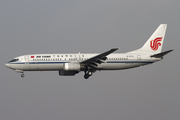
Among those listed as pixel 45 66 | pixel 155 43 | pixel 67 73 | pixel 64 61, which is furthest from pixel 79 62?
pixel 155 43

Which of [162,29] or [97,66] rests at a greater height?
[162,29]

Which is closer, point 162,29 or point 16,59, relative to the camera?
point 16,59

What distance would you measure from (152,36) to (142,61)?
20.3 ft

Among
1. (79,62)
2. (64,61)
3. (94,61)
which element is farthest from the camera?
(79,62)

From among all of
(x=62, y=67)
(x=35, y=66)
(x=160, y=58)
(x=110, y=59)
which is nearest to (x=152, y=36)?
(x=160, y=58)

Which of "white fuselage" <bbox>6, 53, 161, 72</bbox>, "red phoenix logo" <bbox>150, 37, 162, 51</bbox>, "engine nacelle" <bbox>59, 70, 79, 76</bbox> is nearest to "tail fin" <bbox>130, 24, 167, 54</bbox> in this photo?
"red phoenix logo" <bbox>150, 37, 162, 51</bbox>

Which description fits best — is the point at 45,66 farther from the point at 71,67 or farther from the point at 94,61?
the point at 94,61

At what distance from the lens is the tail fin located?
162ft

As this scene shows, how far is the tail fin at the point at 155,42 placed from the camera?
49.5 m

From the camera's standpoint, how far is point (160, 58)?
4716 centimetres

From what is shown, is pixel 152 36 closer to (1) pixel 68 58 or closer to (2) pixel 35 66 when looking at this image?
(1) pixel 68 58

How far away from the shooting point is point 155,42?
50.4m

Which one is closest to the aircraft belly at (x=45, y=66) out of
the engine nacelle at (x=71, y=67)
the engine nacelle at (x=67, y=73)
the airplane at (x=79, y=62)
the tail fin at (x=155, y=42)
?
the airplane at (x=79, y=62)

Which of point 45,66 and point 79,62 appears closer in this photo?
point 45,66
